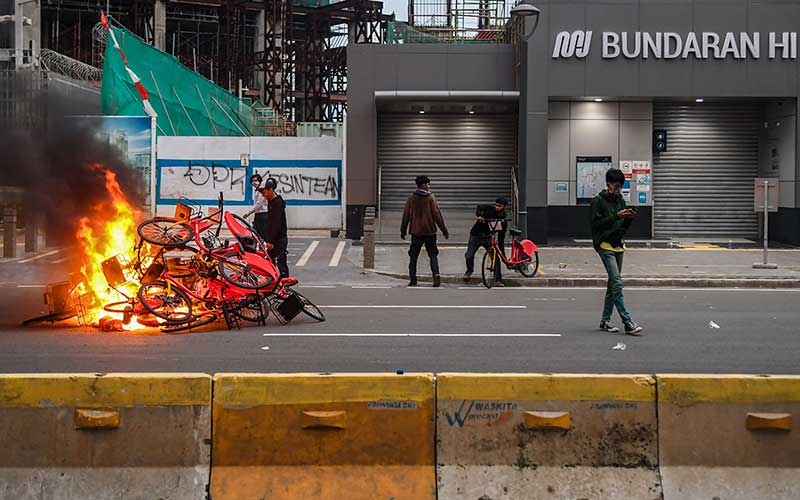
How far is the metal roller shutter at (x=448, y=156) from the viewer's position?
2616 centimetres

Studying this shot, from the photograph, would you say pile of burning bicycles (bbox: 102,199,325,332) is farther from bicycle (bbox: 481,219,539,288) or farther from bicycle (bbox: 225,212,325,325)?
bicycle (bbox: 481,219,539,288)

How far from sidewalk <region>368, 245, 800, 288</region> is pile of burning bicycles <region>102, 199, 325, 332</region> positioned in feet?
20.9

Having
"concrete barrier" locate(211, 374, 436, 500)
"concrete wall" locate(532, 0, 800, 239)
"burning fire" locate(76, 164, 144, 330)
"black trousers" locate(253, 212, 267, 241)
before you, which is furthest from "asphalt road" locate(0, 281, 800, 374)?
"concrete wall" locate(532, 0, 800, 239)

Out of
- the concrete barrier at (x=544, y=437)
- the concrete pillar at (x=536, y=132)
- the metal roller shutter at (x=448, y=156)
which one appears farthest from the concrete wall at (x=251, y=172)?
the concrete barrier at (x=544, y=437)

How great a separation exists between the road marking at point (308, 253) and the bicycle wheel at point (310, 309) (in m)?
6.81

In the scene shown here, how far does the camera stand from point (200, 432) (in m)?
5.23

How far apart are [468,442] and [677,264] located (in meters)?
14.6

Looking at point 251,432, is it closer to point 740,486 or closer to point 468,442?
point 468,442

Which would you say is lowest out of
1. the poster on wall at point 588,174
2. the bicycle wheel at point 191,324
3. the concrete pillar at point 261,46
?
the bicycle wheel at point 191,324

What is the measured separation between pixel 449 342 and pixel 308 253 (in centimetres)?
1163

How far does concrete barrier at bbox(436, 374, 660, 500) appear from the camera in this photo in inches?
206

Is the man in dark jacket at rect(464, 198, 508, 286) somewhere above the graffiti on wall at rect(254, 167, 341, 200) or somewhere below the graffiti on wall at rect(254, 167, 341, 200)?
below

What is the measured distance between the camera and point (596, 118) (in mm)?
25109

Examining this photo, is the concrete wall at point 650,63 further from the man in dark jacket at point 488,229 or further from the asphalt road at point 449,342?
the asphalt road at point 449,342
